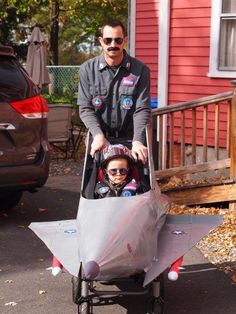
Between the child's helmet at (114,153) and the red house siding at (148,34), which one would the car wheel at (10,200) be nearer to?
the child's helmet at (114,153)

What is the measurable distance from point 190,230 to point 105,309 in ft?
2.90

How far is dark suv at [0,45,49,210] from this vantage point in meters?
6.82

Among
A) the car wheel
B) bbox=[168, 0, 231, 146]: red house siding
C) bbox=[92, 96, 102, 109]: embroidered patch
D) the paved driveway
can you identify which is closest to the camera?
the paved driveway

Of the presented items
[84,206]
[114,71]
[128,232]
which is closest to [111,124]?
[114,71]

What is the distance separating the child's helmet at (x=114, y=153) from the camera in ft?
15.5

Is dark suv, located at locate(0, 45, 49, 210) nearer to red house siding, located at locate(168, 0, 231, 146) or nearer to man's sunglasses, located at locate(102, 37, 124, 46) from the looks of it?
man's sunglasses, located at locate(102, 37, 124, 46)

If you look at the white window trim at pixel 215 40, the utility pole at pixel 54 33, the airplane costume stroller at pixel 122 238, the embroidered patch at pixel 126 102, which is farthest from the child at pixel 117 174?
the utility pole at pixel 54 33

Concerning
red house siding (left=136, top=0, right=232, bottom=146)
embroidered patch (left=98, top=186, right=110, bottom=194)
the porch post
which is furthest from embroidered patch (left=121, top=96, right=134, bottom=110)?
red house siding (left=136, top=0, right=232, bottom=146)

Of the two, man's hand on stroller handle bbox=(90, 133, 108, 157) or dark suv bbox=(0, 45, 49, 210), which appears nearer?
man's hand on stroller handle bbox=(90, 133, 108, 157)

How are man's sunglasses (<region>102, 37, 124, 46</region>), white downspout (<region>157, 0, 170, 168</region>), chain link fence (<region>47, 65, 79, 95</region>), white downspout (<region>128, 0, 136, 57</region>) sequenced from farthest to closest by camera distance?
chain link fence (<region>47, 65, 79, 95</region>)
white downspout (<region>128, 0, 136, 57</region>)
white downspout (<region>157, 0, 170, 168</region>)
man's sunglasses (<region>102, 37, 124, 46</region>)

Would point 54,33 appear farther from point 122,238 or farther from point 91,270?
point 91,270

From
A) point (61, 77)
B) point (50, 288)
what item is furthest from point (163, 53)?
point (61, 77)

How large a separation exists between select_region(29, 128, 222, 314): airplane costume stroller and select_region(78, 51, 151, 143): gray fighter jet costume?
0.93 ft

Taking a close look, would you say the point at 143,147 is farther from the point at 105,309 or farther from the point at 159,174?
the point at 159,174
